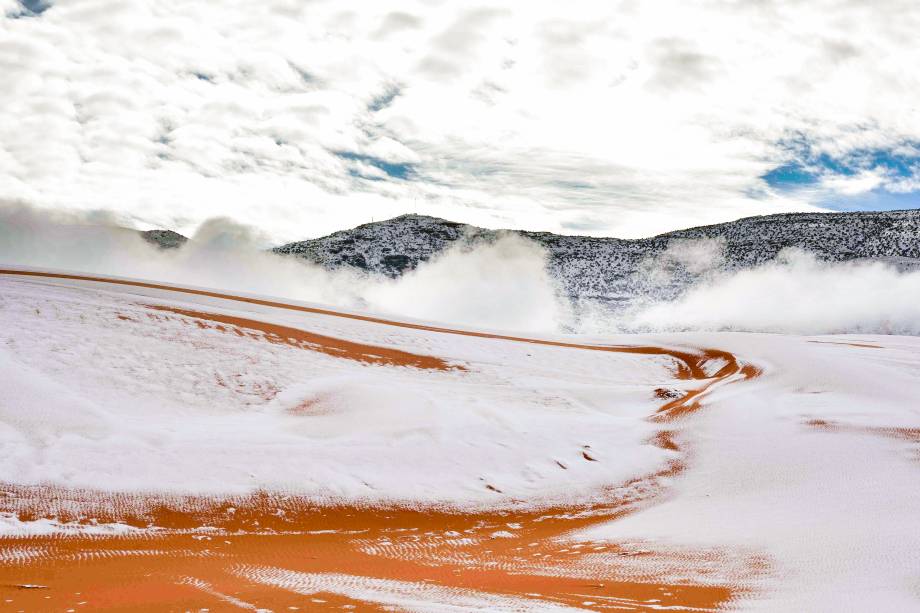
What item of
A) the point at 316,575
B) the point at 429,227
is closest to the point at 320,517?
the point at 316,575

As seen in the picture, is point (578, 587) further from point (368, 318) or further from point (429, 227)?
point (429, 227)

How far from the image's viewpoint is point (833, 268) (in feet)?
370

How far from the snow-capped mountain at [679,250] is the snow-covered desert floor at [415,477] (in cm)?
10022

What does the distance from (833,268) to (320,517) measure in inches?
4738

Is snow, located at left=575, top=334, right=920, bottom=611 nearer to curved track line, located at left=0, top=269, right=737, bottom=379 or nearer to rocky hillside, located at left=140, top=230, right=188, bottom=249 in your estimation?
curved track line, located at left=0, top=269, right=737, bottom=379

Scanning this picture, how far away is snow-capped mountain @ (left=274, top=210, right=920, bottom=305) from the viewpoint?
10862 centimetres

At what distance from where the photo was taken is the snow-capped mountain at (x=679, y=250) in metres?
109

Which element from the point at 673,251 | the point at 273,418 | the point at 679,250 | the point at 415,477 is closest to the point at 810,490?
the point at 415,477

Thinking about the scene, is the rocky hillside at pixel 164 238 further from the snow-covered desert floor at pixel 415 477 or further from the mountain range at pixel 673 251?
the snow-covered desert floor at pixel 415 477

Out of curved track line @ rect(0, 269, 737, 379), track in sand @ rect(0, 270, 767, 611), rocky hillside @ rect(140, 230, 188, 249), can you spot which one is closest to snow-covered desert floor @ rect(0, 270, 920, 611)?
track in sand @ rect(0, 270, 767, 611)

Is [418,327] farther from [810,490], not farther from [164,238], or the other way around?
[164,238]

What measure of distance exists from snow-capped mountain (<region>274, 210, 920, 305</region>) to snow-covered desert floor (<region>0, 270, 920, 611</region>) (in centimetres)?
10022

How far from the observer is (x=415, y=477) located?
1166cm

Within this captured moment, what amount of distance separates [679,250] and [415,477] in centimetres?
12223
